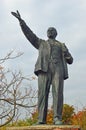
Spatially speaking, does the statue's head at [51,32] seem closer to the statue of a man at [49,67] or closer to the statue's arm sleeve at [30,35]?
the statue of a man at [49,67]

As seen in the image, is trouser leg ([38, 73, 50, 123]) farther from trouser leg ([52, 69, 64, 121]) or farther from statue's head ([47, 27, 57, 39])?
statue's head ([47, 27, 57, 39])

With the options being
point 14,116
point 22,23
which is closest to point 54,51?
point 22,23

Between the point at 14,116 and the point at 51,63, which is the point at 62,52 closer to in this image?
the point at 51,63

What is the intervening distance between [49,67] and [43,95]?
0.68 metres

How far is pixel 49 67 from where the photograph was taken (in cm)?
887

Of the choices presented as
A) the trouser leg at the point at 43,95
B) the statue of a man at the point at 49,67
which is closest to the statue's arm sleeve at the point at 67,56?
the statue of a man at the point at 49,67

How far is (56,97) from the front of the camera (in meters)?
8.66

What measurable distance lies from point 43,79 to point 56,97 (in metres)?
0.51

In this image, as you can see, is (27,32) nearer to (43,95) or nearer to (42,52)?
(42,52)

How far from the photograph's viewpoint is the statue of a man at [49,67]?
862 centimetres

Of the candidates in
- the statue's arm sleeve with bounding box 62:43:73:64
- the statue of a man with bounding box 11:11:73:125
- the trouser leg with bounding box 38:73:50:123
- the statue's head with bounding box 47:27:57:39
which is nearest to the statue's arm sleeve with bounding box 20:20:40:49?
the statue of a man with bounding box 11:11:73:125

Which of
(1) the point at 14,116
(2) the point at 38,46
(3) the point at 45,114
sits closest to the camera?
(3) the point at 45,114

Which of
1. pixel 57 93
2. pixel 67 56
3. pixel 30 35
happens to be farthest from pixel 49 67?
pixel 30 35

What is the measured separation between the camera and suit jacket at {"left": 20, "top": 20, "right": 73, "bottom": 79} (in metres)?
8.86
